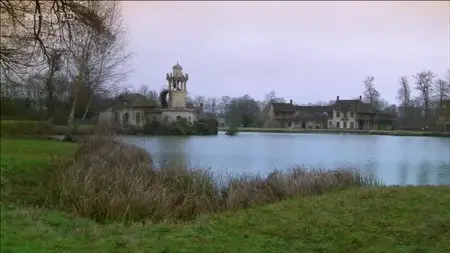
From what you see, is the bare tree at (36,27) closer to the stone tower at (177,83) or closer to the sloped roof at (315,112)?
the stone tower at (177,83)

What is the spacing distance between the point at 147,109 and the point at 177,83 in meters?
6.40

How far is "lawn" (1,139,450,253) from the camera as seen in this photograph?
19.7 ft

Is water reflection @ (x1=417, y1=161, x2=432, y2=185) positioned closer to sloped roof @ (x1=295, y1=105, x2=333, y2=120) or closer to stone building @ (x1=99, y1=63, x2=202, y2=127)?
sloped roof @ (x1=295, y1=105, x2=333, y2=120)

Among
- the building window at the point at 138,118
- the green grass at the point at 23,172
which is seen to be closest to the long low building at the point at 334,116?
the building window at the point at 138,118

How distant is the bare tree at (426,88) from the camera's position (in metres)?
13.2

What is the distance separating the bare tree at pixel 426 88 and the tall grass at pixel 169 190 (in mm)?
2411

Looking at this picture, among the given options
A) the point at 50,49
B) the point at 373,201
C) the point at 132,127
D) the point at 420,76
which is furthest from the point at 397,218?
the point at 132,127

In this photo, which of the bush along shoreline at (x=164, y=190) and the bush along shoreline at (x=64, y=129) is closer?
the bush along shoreline at (x=164, y=190)

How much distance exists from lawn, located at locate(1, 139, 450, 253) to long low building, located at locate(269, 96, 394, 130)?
841 centimetres

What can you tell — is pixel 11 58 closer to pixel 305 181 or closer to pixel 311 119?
pixel 305 181

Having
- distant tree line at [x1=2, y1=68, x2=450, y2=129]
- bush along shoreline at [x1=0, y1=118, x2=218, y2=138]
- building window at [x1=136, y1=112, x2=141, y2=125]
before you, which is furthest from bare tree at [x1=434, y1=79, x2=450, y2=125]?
building window at [x1=136, y1=112, x2=141, y2=125]

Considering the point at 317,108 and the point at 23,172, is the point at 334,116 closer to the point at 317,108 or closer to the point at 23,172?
the point at 317,108

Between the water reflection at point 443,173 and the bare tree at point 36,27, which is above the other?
the bare tree at point 36,27

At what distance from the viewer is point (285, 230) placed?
267 inches
